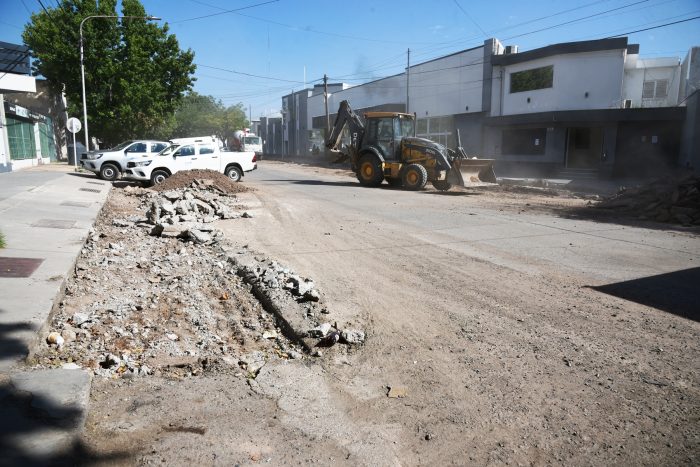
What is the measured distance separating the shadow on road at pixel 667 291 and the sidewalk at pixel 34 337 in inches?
238

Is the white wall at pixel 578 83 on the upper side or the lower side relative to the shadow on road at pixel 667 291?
upper

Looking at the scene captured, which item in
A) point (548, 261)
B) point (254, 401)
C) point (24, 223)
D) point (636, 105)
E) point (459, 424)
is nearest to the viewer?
point (459, 424)

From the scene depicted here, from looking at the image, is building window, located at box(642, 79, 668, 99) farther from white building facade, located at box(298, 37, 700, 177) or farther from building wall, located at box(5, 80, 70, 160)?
building wall, located at box(5, 80, 70, 160)

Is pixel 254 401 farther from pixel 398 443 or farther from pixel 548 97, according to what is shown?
pixel 548 97

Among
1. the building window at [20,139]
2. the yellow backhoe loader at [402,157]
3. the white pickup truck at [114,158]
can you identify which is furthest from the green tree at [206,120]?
the yellow backhoe loader at [402,157]

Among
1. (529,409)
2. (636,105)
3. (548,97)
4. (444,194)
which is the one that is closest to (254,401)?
(529,409)

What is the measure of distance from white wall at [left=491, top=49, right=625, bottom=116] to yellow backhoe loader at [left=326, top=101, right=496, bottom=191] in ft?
39.8

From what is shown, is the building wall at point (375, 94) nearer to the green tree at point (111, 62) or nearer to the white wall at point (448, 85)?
the white wall at point (448, 85)

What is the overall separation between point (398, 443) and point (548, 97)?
100 ft

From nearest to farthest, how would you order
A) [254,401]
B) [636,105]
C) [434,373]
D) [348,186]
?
1. [254,401]
2. [434,373]
3. [348,186]
4. [636,105]

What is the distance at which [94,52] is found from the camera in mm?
31328

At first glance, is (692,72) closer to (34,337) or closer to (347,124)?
(347,124)

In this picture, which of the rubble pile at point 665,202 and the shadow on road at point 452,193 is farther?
the shadow on road at point 452,193

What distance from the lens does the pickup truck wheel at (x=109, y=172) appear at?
71.6 ft
